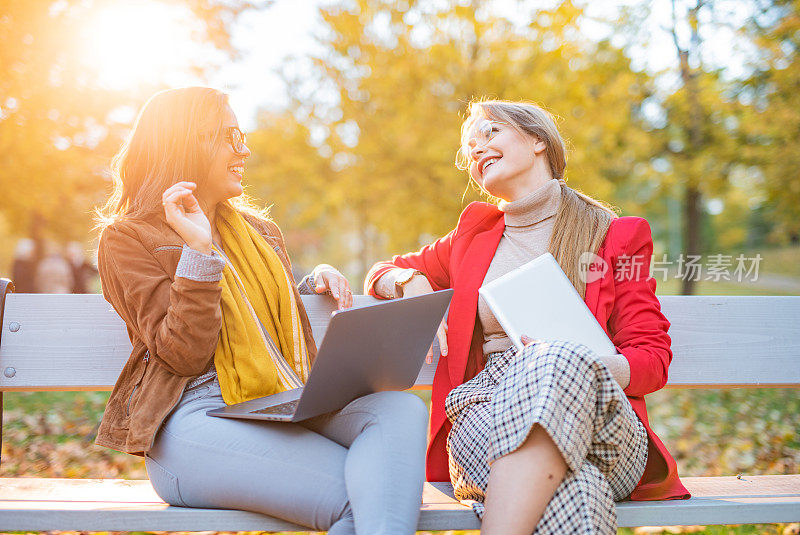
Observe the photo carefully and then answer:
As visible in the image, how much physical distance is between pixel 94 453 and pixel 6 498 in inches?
123

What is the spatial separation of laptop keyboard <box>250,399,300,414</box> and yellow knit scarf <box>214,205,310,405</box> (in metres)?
0.21

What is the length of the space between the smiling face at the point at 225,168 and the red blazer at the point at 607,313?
2.29ft

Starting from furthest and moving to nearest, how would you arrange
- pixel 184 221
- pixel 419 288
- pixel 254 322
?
pixel 419 288
pixel 254 322
pixel 184 221

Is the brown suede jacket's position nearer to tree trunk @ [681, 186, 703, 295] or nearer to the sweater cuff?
the sweater cuff

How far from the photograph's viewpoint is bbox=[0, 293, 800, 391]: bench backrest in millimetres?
2789

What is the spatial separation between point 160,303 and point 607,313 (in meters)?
1.53

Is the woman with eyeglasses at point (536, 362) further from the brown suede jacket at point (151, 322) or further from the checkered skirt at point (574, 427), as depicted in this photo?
the brown suede jacket at point (151, 322)

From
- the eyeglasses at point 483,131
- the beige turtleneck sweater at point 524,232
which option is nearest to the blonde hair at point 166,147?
the eyeglasses at point 483,131

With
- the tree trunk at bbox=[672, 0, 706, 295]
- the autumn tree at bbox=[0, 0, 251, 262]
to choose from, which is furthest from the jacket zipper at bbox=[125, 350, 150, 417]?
the tree trunk at bbox=[672, 0, 706, 295]

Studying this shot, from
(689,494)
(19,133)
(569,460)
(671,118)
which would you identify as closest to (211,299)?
(569,460)

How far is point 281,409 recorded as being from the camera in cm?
211

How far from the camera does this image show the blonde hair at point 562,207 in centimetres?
267

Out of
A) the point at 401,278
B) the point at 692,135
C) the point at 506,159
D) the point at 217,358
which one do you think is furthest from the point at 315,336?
the point at 692,135

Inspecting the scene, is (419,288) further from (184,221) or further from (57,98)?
(57,98)
